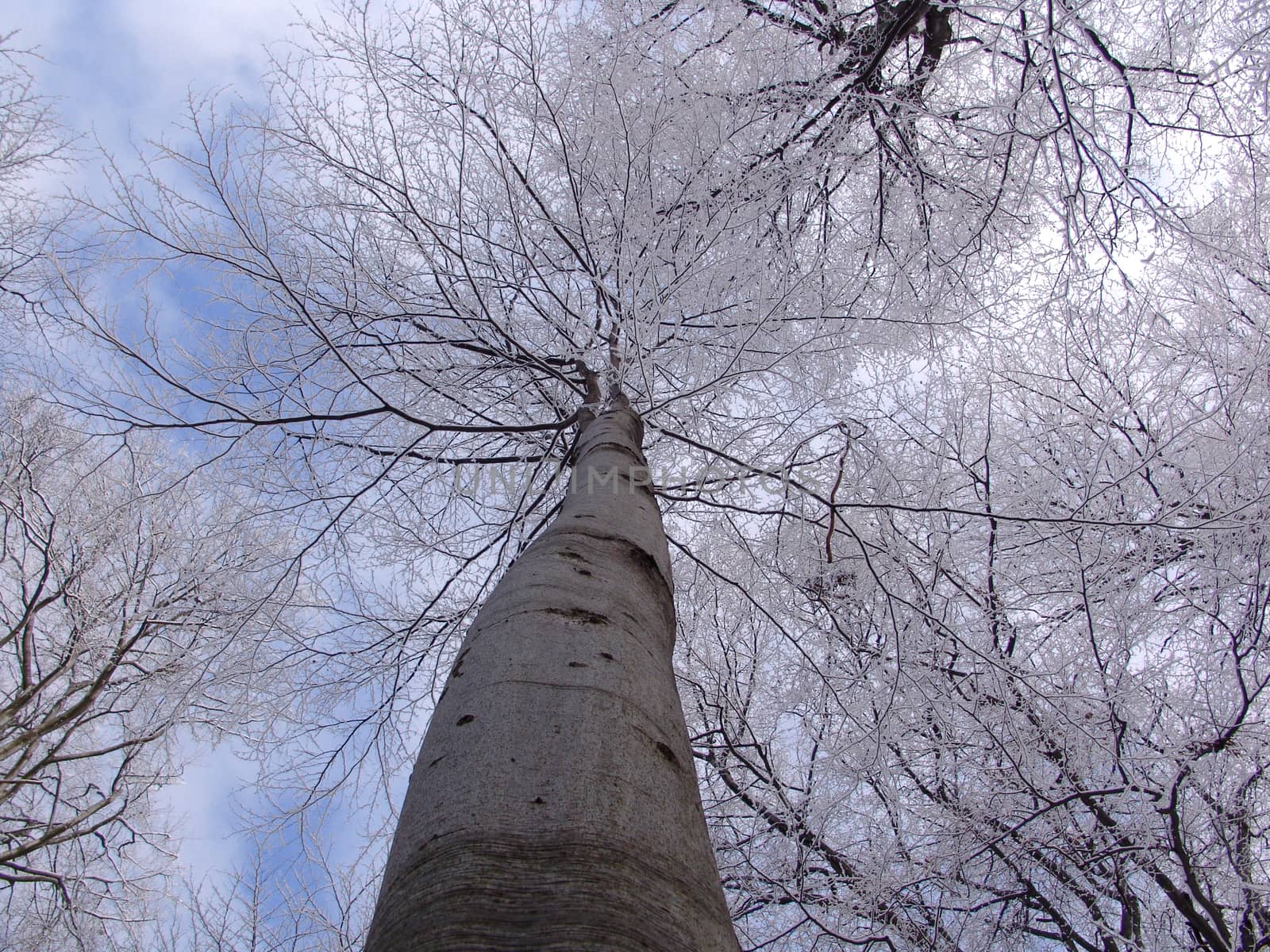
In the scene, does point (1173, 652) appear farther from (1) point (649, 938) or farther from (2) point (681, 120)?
(1) point (649, 938)

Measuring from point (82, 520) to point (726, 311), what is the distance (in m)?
5.99

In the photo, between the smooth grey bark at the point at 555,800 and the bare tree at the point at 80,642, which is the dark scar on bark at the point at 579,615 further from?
the bare tree at the point at 80,642

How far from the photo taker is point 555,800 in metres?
0.79

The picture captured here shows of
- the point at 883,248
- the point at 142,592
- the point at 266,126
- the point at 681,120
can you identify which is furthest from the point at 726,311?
the point at 142,592

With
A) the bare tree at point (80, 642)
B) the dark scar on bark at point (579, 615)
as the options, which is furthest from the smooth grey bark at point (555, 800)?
the bare tree at point (80, 642)

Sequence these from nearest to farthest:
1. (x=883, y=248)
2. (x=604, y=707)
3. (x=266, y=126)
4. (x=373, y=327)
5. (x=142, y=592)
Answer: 1. (x=604, y=707)
2. (x=266, y=126)
3. (x=373, y=327)
4. (x=883, y=248)
5. (x=142, y=592)

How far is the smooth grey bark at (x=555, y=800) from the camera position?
0.67m

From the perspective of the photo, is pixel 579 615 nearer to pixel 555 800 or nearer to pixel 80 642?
pixel 555 800

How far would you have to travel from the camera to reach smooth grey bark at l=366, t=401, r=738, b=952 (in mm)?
668

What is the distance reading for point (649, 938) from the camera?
0.67 meters

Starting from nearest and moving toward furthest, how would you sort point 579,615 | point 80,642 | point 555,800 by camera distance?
point 555,800 → point 579,615 → point 80,642

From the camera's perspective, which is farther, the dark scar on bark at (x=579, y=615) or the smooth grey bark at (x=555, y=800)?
the dark scar on bark at (x=579, y=615)

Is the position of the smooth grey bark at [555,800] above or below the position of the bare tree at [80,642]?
below

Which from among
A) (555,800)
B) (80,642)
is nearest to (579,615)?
(555,800)
